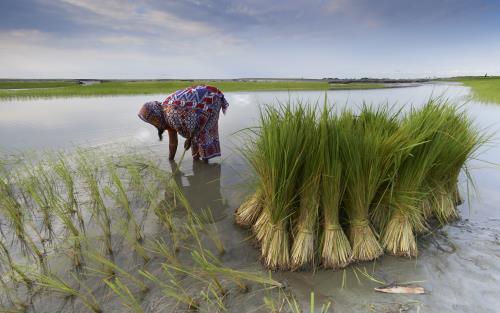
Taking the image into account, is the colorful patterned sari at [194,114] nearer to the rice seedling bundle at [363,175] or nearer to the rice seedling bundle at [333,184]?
the rice seedling bundle at [333,184]

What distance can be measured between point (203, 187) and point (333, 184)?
228 centimetres

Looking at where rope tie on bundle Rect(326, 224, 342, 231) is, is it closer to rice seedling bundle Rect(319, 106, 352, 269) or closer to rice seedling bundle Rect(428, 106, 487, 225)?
rice seedling bundle Rect(319, 106, 352, 269)

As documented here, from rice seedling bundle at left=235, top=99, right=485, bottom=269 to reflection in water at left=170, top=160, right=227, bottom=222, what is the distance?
1.05 metres

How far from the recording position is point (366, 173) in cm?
213

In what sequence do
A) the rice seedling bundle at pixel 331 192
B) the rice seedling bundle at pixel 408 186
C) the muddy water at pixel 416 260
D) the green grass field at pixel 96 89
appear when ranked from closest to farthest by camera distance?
1. the muddy water at pixel 416 260
2. the rice seedling bundle at pixel 331 192
3. the rice seedling bundle at pixel 408 186
4. the green grass field at pixel 96 89

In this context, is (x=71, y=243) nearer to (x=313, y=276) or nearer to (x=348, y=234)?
(x=313, y=276)

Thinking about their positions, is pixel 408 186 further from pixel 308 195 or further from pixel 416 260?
pixel 308 195

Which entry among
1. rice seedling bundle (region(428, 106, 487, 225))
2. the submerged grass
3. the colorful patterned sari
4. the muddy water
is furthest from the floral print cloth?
rice seedling bundle (region(428, 106, 487, 225))

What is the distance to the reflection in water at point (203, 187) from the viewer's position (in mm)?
3303

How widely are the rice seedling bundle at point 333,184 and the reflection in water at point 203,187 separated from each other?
41.4 inches

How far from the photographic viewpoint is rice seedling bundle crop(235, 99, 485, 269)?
205cm

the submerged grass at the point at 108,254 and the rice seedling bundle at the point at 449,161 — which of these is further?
the rice seedling bundle at the point at 449,161

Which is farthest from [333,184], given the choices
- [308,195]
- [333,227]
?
[333,227]

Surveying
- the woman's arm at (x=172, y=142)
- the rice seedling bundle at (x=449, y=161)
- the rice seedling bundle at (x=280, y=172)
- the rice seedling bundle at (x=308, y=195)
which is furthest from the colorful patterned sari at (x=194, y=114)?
the rice seedling bundle at (x=449, y=161)
